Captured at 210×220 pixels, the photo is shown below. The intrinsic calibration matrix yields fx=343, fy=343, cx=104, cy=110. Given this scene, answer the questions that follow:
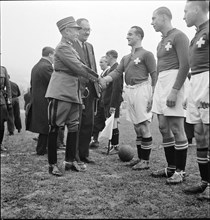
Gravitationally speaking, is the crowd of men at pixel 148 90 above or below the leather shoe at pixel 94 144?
above

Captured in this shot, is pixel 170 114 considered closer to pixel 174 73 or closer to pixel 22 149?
pixel 174 73

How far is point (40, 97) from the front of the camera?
7371 millimetres

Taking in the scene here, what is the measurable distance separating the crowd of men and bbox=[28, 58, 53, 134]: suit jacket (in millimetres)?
1353

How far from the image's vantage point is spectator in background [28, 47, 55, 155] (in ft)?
24.0

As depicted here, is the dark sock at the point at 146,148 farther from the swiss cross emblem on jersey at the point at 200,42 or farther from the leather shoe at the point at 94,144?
the leather shoe at the point at 94,144

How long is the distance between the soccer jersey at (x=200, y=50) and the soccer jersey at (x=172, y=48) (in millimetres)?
654

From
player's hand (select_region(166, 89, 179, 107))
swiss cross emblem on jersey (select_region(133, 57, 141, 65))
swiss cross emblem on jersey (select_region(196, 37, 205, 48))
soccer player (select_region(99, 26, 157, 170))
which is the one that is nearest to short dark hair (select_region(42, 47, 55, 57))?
soccer player (select_region(99, 26, 157, 170))

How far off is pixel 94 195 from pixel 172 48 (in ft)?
7.67

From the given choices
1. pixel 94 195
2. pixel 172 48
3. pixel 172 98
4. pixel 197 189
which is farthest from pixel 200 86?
pixel 94 195

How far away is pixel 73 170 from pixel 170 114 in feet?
6.04

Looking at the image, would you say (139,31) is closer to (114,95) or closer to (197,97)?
(197,97)

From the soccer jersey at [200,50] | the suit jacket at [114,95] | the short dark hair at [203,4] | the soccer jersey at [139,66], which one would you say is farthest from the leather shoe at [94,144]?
the short dark hair at [203,4]

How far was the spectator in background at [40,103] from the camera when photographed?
24.0 ft

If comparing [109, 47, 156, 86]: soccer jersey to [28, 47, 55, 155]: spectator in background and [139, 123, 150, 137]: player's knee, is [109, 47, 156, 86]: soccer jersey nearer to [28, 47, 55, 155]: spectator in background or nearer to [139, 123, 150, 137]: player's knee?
[139, 123, 150, 137]: player's knee
